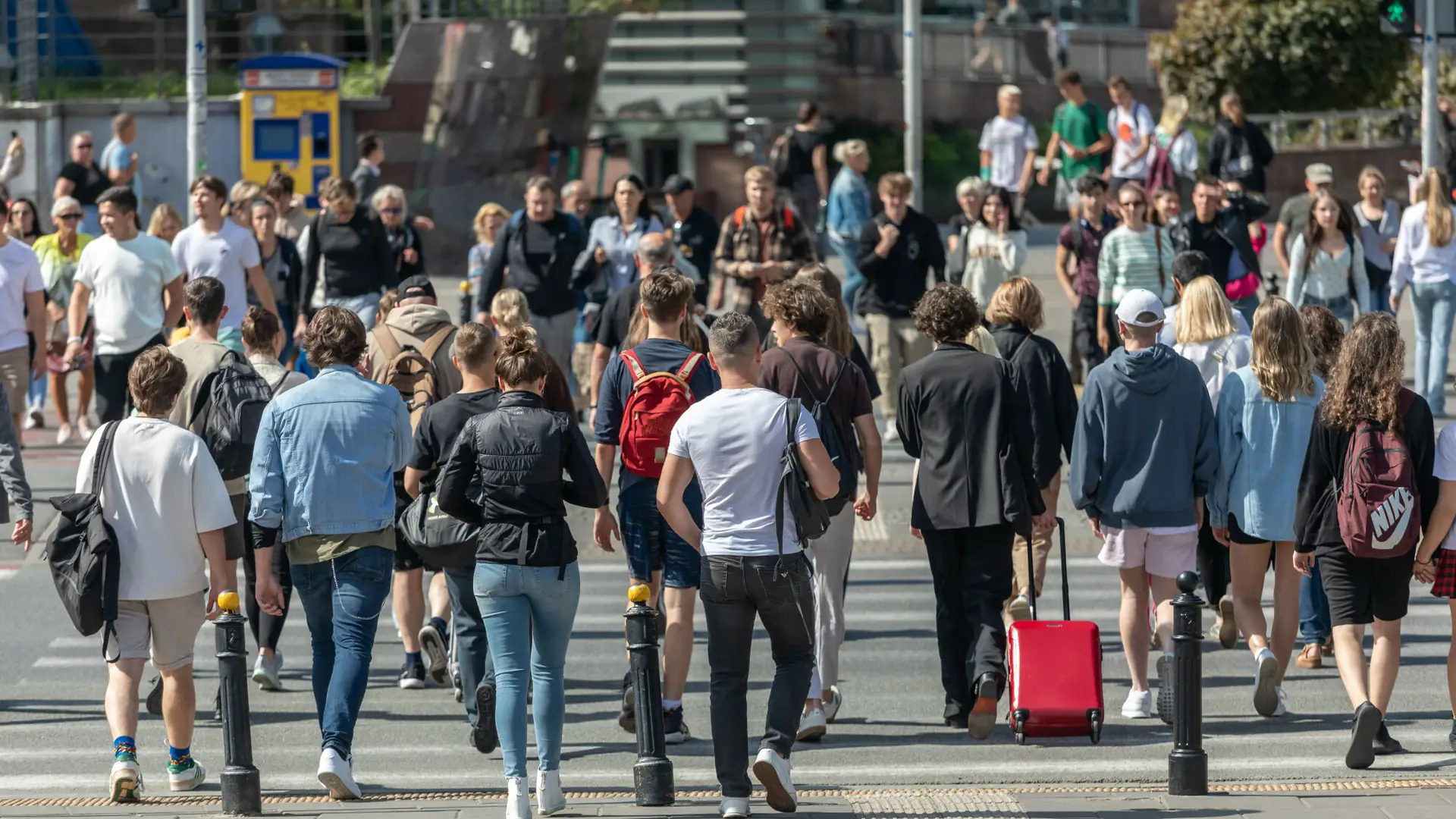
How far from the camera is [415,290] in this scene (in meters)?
9.70

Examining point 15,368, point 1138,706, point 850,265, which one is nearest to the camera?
point 1138,706

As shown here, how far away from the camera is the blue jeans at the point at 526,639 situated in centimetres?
731

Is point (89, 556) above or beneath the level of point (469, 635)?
above

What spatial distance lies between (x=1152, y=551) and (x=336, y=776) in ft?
11.5

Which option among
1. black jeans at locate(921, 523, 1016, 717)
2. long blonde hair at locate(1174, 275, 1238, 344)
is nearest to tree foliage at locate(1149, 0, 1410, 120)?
long blonde hair at locate(1174, 275, 1238, 344)

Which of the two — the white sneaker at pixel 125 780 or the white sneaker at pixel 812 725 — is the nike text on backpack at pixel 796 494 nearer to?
the white sneaker at pixel 812 725

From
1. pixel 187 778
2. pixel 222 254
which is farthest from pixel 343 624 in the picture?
pixel 222 254

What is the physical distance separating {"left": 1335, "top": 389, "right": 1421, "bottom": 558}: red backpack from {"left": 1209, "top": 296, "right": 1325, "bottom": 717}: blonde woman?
2.27 ft

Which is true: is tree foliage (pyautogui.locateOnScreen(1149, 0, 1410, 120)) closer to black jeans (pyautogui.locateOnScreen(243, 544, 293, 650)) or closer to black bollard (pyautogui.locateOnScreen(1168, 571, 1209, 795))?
black jeans (pyautogui.locateOnScreen(243, 544, 293, 650))

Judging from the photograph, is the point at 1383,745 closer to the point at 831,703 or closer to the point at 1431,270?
the point at 831,703

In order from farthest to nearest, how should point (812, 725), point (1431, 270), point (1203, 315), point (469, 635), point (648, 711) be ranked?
1. point (1431, 270)
2. point (1203, 315)
3. point (812, 725)
4. point (469, 635)
5. point (648, 711)

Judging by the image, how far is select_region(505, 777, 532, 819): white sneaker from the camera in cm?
705

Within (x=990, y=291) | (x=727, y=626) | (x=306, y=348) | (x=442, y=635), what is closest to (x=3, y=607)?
(x=442, y=635)

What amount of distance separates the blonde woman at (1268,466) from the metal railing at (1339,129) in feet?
69.4
